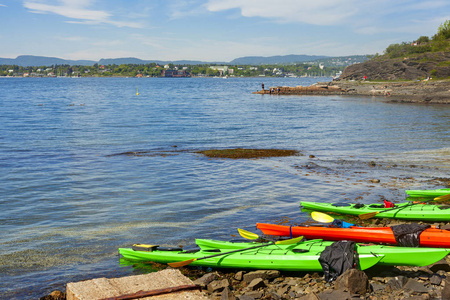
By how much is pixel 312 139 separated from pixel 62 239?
826 inches

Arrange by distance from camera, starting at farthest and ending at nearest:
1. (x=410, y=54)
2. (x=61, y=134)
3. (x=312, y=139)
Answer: (x=410, y=54)
(x=61, y=134)
(x=312, y=139)

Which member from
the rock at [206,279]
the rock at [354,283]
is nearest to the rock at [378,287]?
the rock at [354,283]

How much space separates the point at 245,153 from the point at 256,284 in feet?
50.1

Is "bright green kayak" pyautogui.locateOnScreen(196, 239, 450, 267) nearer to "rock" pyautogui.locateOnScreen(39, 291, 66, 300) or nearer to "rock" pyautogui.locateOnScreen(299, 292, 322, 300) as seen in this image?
"rock" pyautogui.locateOnScreen(299, 292, 322, 300)

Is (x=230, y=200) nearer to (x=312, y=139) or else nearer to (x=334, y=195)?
(x=334, y=195)

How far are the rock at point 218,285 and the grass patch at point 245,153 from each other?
560 inches

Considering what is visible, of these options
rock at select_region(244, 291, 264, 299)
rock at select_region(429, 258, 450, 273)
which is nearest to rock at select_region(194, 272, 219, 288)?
rock at select_region(244, 291, 264, 299)

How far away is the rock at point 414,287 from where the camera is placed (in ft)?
23.9

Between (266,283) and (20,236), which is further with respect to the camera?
(20,236)

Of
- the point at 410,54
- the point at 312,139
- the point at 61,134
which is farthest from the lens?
the point at 410,54

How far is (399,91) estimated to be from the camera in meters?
71.8

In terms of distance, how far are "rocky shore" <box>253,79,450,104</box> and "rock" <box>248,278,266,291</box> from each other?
56797 mm

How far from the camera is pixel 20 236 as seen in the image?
37.6 ft

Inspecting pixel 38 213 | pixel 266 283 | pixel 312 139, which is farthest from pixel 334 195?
pixel 312 139
